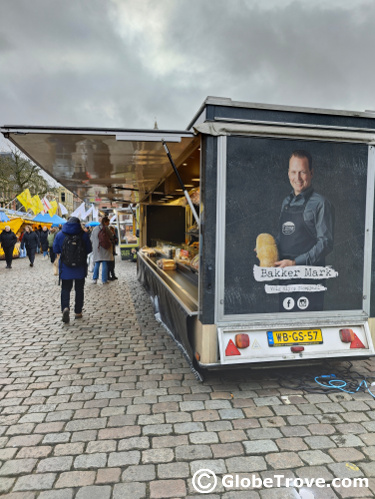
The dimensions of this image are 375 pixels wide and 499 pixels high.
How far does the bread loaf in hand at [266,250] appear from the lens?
12.5ft

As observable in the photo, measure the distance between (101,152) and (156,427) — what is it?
11.2 feet

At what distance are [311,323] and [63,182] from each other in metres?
6.10

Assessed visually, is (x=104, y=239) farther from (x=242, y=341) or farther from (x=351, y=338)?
(x=351, y=338)

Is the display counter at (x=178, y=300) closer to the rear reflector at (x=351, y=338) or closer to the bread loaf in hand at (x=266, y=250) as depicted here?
the bread loaf in hand at (x=266, y=250)

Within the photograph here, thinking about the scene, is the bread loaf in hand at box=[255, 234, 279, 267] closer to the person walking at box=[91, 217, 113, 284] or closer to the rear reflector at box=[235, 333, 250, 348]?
the rear reflector at box=[235, 333, 250, 348]

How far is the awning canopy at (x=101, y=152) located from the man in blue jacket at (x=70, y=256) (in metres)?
1.09

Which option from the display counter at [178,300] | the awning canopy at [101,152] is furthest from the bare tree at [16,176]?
the display counter at [178,300]

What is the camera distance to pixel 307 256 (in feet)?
12.7

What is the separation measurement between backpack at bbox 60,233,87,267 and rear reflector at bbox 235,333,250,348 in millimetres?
3746

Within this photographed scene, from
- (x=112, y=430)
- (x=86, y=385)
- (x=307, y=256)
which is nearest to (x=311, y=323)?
(x=307, y=256)

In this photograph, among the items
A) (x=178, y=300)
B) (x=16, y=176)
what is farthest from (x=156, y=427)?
(x=16, y=176)

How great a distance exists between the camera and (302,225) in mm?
3852

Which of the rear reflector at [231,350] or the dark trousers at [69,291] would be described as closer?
the rear reflector at [231,350]

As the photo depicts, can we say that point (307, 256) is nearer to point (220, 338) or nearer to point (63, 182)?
point (220, 338)
